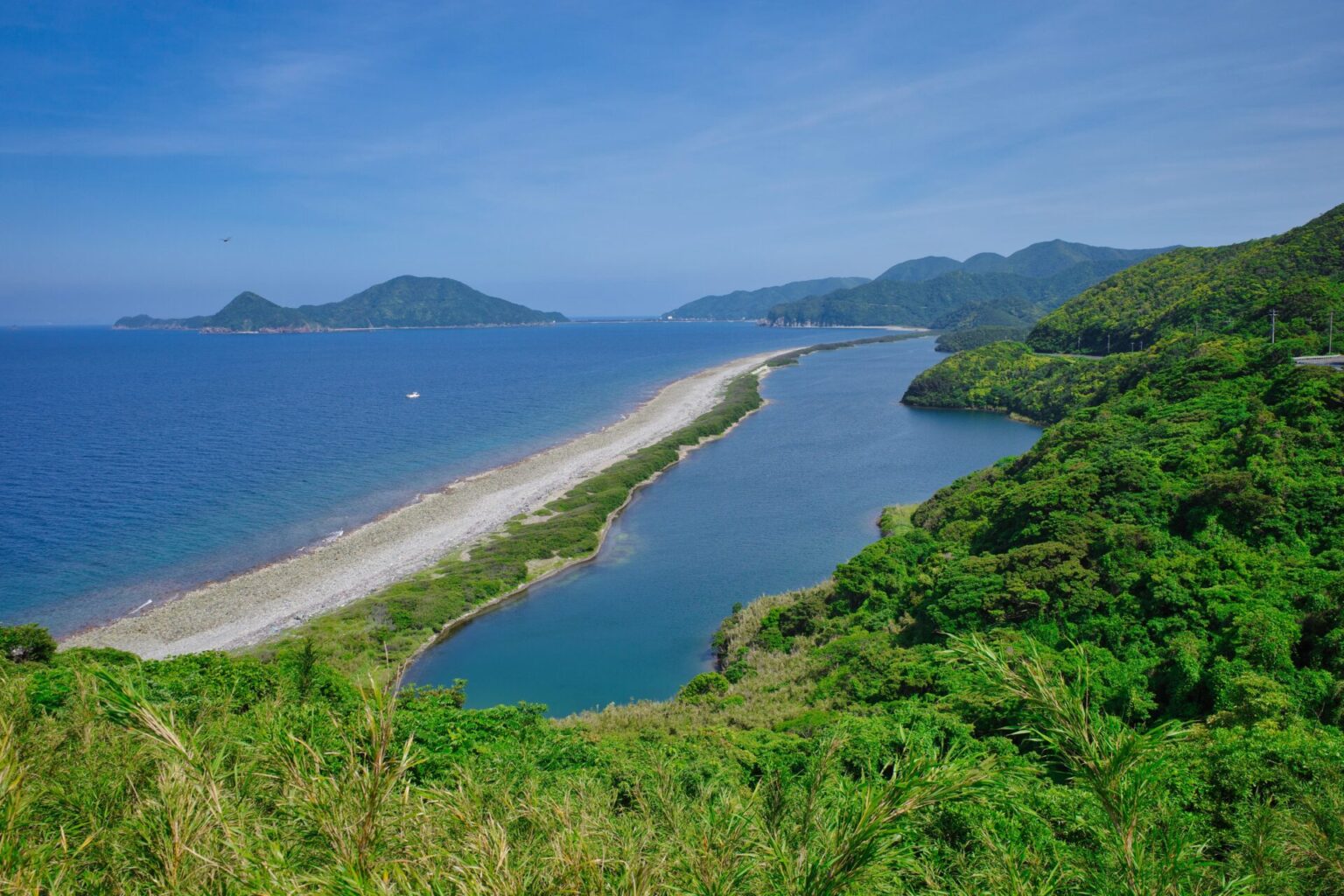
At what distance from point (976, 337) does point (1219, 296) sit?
76362mm

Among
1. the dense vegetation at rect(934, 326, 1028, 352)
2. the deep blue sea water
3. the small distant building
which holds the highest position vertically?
the dense vegetation at rect(934, 326, 1028, 352)

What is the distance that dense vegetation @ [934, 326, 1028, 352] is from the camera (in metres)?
128

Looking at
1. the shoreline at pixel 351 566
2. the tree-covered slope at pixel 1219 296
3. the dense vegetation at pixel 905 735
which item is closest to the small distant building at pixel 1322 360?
the dense vegetation at pixel 905 735

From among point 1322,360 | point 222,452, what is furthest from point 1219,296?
point 222,452

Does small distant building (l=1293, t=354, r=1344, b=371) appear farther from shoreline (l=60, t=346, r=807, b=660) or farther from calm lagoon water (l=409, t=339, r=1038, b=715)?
shoreline (l=60, t=346, r=807, b=660)

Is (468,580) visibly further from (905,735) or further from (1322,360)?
(1322,360)

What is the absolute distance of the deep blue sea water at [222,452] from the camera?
105 feet

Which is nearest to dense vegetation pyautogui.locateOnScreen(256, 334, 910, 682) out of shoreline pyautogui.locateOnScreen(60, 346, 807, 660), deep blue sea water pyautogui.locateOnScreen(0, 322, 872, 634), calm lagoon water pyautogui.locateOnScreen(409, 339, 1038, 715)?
shoreline pyautogui.locateOnScreen(60, 346, 807, 660)

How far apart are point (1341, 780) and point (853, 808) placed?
6821 millimetres

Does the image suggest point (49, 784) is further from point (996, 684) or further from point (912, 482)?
point (912, 482)

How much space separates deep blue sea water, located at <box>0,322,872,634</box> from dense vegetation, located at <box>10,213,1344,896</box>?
15399mm

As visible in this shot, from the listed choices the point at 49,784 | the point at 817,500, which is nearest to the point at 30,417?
the point at 817,500

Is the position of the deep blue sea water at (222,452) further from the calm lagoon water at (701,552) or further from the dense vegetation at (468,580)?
the calm lagoon water at (701,552)

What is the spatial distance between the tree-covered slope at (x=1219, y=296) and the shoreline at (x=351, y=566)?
37.1 metres
